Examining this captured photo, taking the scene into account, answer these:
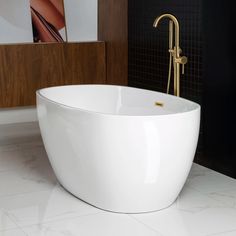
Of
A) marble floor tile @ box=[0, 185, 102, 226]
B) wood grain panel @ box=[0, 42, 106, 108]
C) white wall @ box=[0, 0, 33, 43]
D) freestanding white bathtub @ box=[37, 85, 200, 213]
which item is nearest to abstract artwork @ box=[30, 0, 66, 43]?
white wall @ box=[0, 0, 33, 43]

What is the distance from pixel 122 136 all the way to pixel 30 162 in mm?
1456

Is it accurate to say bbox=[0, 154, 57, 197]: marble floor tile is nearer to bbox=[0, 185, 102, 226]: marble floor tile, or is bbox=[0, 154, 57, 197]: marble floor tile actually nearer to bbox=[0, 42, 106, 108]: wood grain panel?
bbox=[0, 185, 102, 226]: marble floor tile

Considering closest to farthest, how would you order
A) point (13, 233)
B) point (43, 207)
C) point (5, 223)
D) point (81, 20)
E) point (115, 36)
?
point (13, 233)
point (5, 223)
point (43, 207)
point (115, 36)
point (81, 20)

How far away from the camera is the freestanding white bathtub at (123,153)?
306 centimetres

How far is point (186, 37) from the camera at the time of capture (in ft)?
13.7

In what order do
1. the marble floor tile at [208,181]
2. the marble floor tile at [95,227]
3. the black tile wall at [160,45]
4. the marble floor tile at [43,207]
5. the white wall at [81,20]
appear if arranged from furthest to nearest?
the white wall at [81,20] → the black tile wall at [160,45] → the marble floor tile at [208,181] → the marble floor tile at [43,207] → the marble floor tile at [95,227]

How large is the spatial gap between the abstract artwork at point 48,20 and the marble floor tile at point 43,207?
2.27m

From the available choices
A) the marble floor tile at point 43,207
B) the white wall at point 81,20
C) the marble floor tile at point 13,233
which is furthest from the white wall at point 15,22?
the marble floor tile at point 13,233

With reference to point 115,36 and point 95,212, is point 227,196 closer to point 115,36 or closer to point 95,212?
point 95,212

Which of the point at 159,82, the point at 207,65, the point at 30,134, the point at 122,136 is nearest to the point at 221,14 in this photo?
the point at 207,65

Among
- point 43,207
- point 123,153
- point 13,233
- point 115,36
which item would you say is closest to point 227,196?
point 123,153

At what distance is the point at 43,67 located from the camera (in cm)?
537

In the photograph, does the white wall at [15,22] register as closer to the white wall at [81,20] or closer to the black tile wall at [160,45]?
the white wall at [81,20]

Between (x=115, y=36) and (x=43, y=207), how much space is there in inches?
93.7
